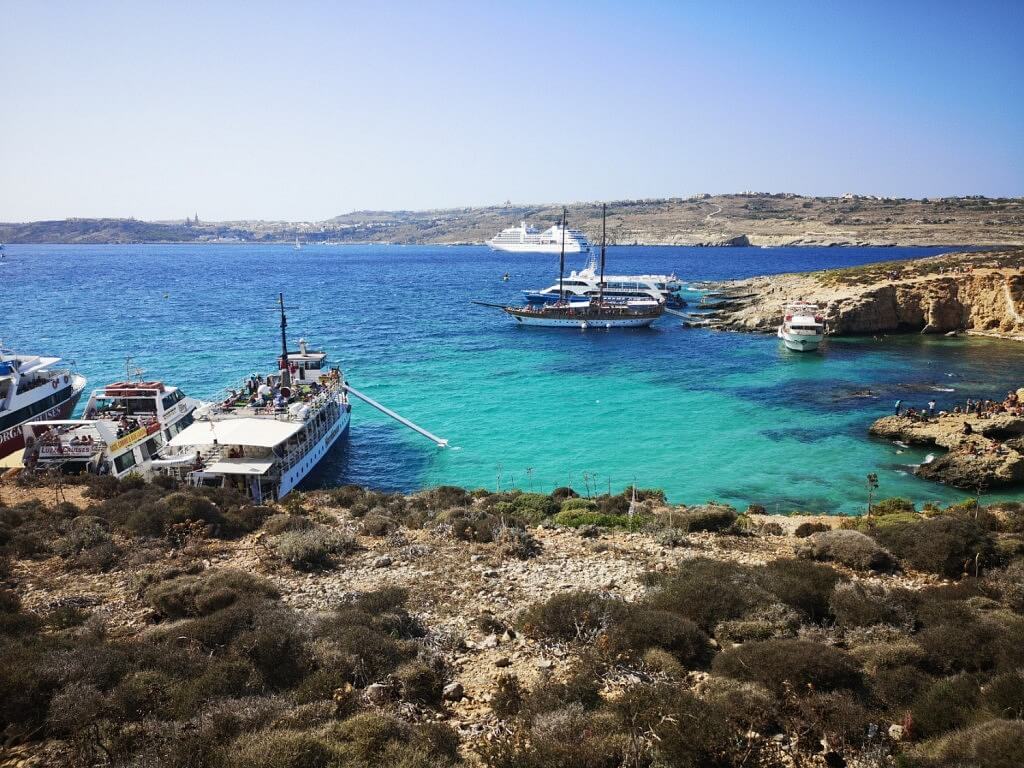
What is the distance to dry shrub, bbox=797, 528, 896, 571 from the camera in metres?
12.7

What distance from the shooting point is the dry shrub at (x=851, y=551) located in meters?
12.7

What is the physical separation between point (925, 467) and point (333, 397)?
25.3 meters

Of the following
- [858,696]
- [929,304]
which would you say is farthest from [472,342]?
[858,696]

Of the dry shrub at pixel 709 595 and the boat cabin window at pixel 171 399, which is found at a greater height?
the boat cabin window at pixel 171 399

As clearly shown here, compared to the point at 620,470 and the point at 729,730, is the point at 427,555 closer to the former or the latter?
the point at 729,730

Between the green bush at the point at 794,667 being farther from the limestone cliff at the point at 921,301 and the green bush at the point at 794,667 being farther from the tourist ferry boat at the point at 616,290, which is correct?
the tourist ferry boat at the point at 616,290

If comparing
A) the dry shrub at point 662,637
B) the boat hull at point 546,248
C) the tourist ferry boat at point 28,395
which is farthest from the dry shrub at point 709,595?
the boat hull at point 546,248

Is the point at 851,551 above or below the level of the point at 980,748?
below

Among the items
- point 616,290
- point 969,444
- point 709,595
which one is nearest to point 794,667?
point 709,595

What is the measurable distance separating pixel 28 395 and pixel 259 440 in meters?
14.1

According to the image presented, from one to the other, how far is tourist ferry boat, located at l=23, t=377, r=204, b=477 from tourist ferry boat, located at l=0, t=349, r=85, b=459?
2.69m

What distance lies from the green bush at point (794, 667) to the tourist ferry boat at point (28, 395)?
27685 mm

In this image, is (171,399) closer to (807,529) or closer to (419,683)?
(419,683)

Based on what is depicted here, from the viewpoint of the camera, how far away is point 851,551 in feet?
42.1
